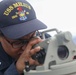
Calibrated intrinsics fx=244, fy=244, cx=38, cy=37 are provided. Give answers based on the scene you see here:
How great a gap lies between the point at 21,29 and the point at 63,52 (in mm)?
285

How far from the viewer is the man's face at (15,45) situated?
1048mm

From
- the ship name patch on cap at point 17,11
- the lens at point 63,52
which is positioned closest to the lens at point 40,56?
the lens at point 63,52

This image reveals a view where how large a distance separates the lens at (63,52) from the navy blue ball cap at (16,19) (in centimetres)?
24

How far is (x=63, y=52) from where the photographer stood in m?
0.84

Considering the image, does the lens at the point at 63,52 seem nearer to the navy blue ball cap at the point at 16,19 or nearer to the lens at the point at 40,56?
the lens at the point at 40,56

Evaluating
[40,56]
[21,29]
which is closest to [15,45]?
[21,29]

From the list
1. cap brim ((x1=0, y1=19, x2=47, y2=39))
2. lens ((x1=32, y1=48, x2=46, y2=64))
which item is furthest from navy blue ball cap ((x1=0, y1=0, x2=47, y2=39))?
lens ((x1=32, y1=48, x2=46, y2=64))

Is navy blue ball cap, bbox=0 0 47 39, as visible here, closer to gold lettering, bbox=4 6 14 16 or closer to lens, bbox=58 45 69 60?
gold lettering, bbox=4 6 14 16

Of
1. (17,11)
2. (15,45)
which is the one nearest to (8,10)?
(17,11)

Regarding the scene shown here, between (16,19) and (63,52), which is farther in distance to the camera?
(16,19)

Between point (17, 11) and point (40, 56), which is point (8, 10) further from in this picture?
point (40, 56)

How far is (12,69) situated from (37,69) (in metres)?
0.19

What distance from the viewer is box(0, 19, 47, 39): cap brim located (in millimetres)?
1038

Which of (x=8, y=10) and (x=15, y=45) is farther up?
(x=8, y=10)
